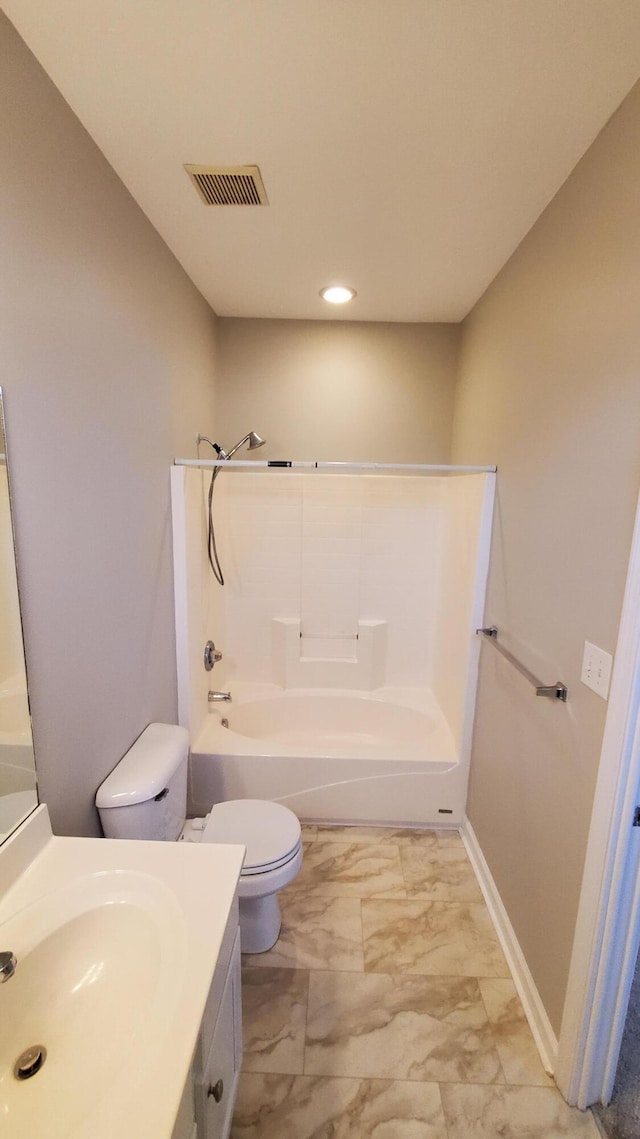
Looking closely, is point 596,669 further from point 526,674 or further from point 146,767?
point 146,767

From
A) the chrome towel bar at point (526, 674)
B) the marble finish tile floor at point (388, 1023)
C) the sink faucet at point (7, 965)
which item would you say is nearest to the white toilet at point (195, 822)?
the marble finish tile floor at point (388, 1023)

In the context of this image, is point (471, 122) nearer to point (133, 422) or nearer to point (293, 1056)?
point (133, 422)

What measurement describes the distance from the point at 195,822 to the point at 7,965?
1.06 metres

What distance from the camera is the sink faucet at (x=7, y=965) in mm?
768

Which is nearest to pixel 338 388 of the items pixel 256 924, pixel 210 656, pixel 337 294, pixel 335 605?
pixel 337 294

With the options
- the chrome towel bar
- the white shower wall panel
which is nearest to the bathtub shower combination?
the white shower wall panel

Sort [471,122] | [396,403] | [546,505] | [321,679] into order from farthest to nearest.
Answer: [321,679], [396,403], [546,505], [471,122]

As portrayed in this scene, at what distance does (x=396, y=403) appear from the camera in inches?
107

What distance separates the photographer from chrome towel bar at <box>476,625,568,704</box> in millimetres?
1293

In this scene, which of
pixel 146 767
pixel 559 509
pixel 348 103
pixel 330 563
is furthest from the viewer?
pixel 330 563

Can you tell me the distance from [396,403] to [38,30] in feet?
6.74

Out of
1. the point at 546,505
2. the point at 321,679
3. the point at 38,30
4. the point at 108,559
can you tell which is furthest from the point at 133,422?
the point at 321,679

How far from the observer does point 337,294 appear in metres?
2.22

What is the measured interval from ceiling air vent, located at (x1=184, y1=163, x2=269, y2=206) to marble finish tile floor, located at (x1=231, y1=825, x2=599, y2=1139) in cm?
257
